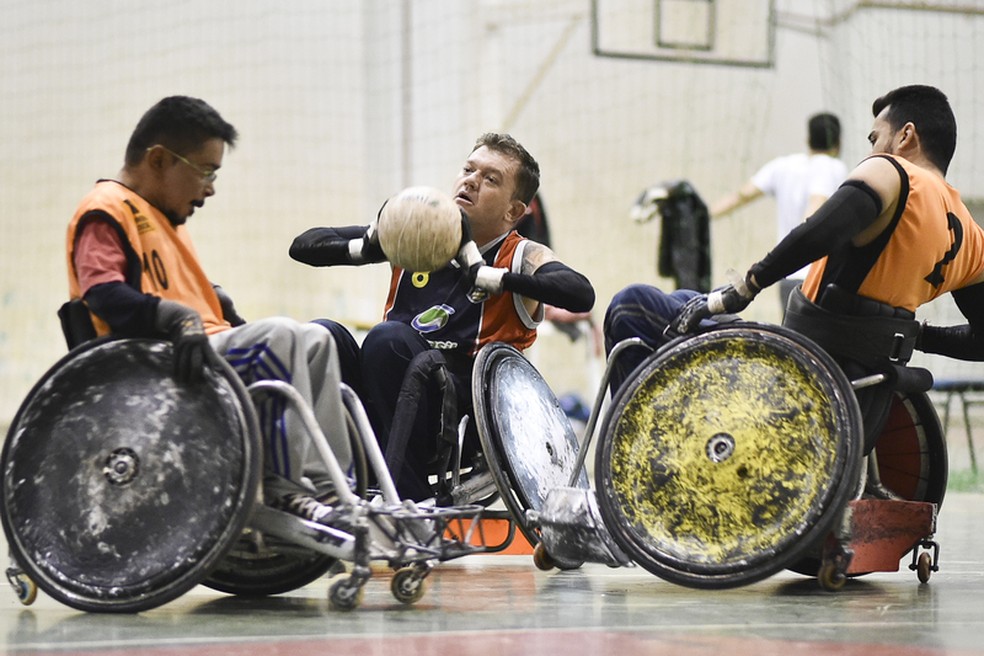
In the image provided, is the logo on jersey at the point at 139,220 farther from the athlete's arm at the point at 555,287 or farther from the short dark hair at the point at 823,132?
the short dark hair at the point at 823,132

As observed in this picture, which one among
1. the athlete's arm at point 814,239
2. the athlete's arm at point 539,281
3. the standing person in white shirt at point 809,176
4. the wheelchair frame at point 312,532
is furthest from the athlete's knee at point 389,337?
the standing person in white shirt at point 809,176

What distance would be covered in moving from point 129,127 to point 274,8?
71.1 inches

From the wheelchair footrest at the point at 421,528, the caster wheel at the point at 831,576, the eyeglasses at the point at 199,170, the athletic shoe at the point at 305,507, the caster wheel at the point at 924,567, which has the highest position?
the eyeglasses at the point at 199,170

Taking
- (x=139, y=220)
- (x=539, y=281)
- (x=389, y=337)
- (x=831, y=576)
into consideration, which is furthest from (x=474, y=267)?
(x=831, y=576)

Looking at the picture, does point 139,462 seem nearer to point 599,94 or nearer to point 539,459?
point 539,459

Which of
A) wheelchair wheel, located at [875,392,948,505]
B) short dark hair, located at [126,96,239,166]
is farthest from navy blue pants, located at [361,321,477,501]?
wheelchair wheel, located at [875,392,948,505]

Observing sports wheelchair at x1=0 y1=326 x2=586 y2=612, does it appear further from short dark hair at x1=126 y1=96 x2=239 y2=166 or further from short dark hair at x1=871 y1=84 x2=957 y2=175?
short dark hair at x1=871 y1=84 x2=957 y2=175

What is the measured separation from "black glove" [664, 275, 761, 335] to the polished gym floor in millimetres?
689

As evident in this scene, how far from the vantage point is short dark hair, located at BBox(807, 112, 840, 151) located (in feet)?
25.9

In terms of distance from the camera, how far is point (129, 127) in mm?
12875

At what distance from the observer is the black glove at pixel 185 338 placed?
292 centimetres

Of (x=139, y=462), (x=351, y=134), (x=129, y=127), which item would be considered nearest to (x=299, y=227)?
(x=351, y=134)

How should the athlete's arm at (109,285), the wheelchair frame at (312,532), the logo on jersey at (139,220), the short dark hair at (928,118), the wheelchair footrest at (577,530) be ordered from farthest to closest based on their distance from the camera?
1. the short dark hair at (928,118)
2. the wheelchair footrest at (577,530)
3. the logo on jersey at (139,220)
4. the athlete's arm at (109,285)
5. the wheelchair frame at (312,532)

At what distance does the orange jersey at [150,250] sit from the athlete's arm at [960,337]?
205cm
